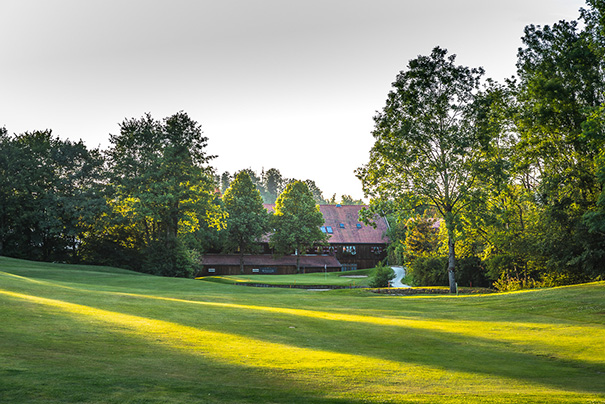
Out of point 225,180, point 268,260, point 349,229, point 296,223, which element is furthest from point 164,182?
point 225,180

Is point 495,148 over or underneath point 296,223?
over

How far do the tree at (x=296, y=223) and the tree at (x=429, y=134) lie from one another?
1542 inches

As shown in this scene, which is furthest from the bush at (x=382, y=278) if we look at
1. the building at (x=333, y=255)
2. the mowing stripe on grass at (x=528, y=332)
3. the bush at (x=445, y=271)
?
the building at (x=333, y=255)

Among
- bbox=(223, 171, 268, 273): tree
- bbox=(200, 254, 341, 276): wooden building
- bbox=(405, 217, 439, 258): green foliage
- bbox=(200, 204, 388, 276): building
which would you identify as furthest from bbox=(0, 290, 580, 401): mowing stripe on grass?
bbox=(200, 204, 388, 276): building

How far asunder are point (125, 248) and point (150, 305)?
129 feet

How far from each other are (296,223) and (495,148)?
40856mm

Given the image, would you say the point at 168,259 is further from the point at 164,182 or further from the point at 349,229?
the point at 349,229

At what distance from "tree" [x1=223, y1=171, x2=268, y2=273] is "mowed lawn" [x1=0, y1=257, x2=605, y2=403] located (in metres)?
49.7

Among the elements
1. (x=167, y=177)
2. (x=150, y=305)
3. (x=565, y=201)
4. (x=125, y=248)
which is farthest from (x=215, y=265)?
(x=150, y=305)

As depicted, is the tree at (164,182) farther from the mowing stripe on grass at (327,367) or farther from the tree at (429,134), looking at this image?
the mowing stripe on grass at (327,367)

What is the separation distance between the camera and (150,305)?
58.5 feet

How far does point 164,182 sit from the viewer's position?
1886 inches

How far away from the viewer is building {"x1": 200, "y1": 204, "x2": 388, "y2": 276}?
237ft

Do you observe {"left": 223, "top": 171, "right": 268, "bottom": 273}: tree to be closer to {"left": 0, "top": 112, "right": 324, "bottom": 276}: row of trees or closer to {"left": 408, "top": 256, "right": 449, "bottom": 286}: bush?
{"left": 0, "top": 112, "right": 324, "bottom": 276}: row of trees
